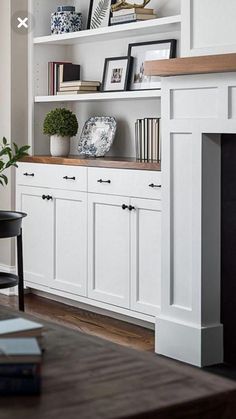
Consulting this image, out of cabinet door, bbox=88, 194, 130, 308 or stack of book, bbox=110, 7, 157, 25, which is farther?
stack of book, bbox=110, 7, 157, 25

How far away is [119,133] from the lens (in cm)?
536

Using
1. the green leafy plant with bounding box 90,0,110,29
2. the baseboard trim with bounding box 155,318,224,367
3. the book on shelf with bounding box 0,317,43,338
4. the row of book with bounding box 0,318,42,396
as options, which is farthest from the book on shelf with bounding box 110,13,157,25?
the row of book with bounding box 0,318,42,396

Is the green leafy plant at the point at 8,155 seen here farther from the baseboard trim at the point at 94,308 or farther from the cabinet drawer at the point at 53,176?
the baseboard trim at the point at 94,308

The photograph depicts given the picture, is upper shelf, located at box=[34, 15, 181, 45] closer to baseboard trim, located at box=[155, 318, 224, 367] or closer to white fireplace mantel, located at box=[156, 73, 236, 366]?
white fireplace mantel, located at box=[156, 73, 236, 366]

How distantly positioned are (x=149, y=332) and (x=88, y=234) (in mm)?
731

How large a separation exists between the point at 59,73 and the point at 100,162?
108 cm

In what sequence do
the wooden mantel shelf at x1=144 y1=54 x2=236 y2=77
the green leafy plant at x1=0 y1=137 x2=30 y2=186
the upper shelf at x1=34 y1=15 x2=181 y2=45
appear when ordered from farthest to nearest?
the green leafy plant at x1=0 y1=137 x2=30 y2=186, the upper shelf at x1=34 y1=15 x2=181 y2=45, the wooden mantel shelf at x1=144 y1=54 x2=236 y2=77

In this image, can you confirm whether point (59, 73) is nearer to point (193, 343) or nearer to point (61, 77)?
point (61, 77)

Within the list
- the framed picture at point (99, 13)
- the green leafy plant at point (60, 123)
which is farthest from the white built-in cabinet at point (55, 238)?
the framed picture at point (99, 13)

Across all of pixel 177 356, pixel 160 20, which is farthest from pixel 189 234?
pixel 160 20

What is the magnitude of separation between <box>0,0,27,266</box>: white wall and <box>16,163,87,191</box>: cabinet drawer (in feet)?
0.66

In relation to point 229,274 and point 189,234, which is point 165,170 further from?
point 229,274

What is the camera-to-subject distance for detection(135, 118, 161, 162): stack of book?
15.4 feet

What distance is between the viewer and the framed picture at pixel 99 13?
5.22 metres
